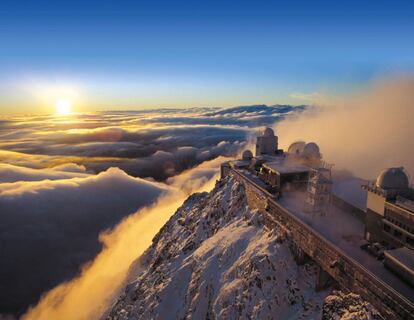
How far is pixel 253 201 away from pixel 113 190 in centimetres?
13177

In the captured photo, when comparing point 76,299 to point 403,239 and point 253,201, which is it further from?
point 403,239

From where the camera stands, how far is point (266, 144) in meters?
69.7

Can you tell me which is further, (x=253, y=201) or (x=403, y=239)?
(x=253, y=201)

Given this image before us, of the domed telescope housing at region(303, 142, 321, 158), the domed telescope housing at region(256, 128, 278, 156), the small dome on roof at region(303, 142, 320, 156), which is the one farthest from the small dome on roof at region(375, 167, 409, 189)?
the domed telescope housing at region(256, 128, 278, 156)

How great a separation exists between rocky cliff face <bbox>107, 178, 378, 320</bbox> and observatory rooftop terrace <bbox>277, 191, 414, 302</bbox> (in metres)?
3.82

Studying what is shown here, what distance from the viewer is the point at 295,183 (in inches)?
1784

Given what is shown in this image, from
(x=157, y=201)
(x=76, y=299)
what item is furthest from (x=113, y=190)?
(x=76, y=299)

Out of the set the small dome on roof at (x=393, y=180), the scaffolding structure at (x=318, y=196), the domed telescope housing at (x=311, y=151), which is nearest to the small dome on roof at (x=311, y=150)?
the domed telescope housing at (x=311, y=151)

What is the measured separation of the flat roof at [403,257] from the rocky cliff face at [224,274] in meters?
5.71

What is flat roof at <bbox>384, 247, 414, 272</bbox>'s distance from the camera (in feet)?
75.7

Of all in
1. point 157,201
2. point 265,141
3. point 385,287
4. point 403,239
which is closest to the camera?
point 385,287

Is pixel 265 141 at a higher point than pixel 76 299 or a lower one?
higher

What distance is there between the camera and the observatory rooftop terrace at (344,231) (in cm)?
2381

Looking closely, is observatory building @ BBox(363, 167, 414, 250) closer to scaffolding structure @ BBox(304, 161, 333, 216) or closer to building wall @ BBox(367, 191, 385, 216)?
building wall @ BBox(367, 191, 385, 216)
